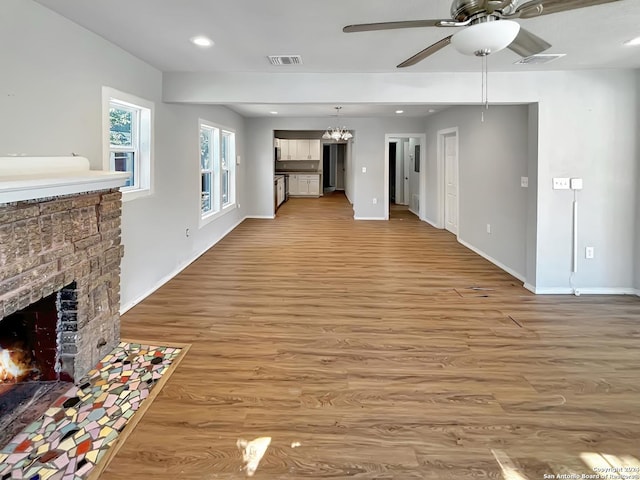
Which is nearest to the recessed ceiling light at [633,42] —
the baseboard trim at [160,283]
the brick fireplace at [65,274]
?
the brick fireplace at [65,274]

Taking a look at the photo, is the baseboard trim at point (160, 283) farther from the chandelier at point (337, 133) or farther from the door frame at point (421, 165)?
the door frame at point (421, 165)

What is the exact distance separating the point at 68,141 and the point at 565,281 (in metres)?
4.74

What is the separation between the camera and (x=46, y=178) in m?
2.01

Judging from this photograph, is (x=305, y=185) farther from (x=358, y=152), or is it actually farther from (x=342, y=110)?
(x=342, y=110)

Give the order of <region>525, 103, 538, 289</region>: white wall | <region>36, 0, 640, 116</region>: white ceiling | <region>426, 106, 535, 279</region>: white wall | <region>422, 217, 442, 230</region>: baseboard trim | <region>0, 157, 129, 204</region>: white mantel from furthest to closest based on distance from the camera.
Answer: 1. <region>422, 217, 442, 230</region>: baseboard trim
2. <region>426, 106, 535, 279</region>: white wall
3. <region>525, 103, 538, 289</region>: white wall
4. <region>36, 0, 640, 116</region>: white ceiling
5. <region>0, 157, 129, 204</region>: white mantel

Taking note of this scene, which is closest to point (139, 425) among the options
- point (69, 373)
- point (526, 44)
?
point (69, 373)

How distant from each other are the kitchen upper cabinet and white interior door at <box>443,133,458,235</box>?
7703 millimetres

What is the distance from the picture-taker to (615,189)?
4277mm

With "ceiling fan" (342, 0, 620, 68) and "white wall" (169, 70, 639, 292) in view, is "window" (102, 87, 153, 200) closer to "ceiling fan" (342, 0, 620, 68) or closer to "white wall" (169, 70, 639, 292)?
"white wall" (169, 70, 639, 292)

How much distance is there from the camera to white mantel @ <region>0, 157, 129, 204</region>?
70.6 inches

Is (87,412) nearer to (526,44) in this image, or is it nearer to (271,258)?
(526,44)

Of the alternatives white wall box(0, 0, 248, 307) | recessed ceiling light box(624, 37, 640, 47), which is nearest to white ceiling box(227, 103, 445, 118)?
white wall box(0, 0, 248, 307)

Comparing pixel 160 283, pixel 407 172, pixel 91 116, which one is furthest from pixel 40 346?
pixel 407 172

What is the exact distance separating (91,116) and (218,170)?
12.8 ft
